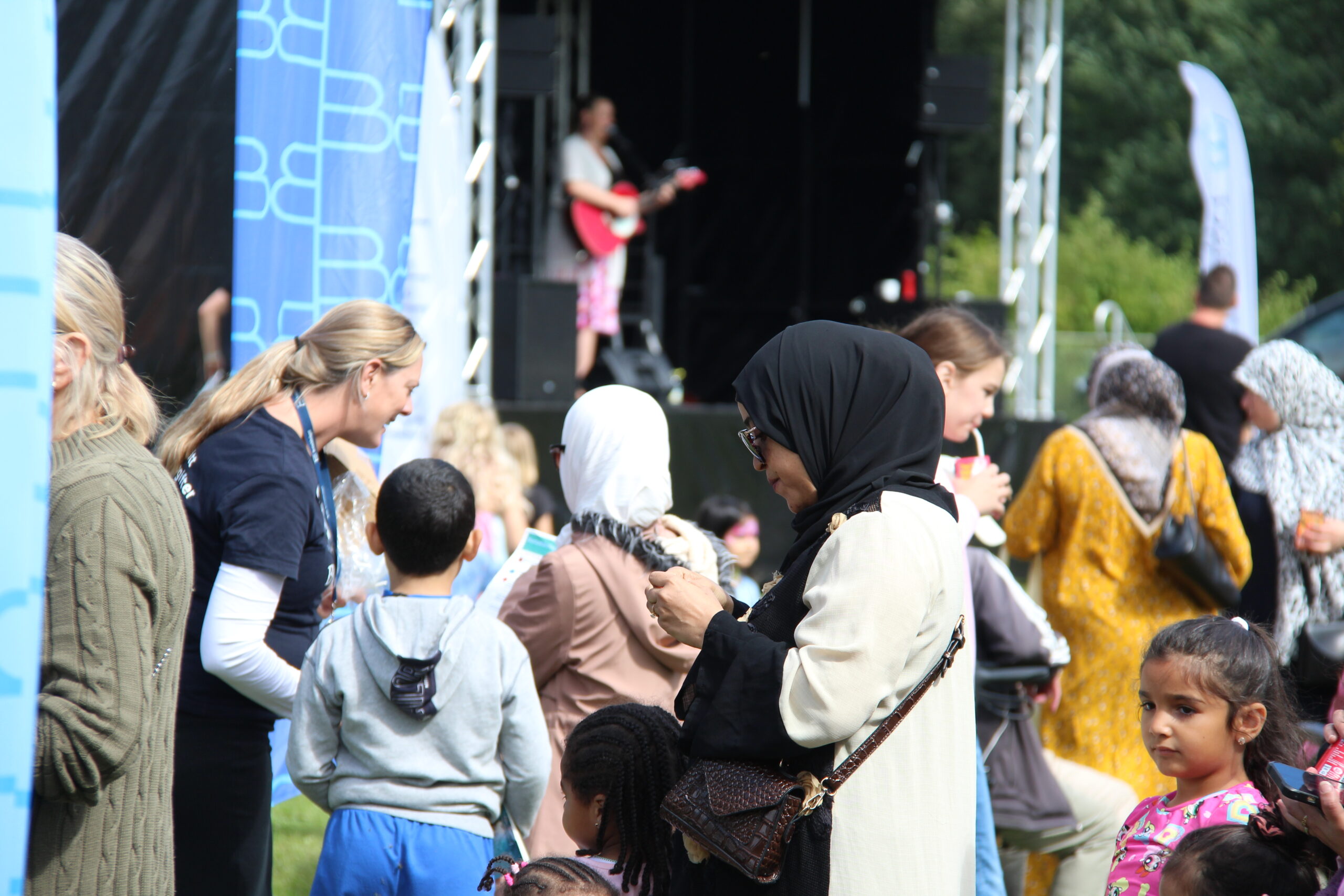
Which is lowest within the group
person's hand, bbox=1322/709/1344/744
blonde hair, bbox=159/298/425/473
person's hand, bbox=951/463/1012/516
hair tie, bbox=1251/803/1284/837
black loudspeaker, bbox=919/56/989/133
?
hair tie, bbox=1251/803/1284/837

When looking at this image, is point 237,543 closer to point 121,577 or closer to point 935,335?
point 121,577

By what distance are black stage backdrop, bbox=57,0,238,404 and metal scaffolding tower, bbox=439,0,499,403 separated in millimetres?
3061

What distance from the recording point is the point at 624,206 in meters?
8.83

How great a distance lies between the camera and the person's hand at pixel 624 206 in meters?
8.77

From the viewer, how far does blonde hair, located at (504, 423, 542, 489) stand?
5586 millimetres

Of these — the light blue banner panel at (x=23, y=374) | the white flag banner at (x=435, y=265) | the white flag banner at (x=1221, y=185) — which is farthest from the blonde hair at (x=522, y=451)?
the white flag banner at (x=1221, y=185)

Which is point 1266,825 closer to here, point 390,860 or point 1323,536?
point 390,860

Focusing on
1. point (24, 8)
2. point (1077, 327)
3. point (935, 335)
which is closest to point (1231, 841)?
point (935, 335)

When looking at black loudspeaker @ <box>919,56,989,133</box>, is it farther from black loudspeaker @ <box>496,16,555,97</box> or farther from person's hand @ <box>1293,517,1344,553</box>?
person's hand @ <box>1293,517,1344,553</box>

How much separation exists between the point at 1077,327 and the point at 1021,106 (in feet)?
63.6

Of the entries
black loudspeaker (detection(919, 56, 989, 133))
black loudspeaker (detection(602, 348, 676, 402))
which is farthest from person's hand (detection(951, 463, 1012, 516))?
black loudspeaker (detection(919, 56, 989, 133))

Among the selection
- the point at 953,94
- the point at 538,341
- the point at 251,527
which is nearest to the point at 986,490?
the point at 251,527

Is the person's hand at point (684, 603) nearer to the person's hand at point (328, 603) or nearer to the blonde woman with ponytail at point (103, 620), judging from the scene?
the blonde woman with ponytail at point (103, 620)

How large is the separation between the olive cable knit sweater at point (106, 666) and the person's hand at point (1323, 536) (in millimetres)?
3007
